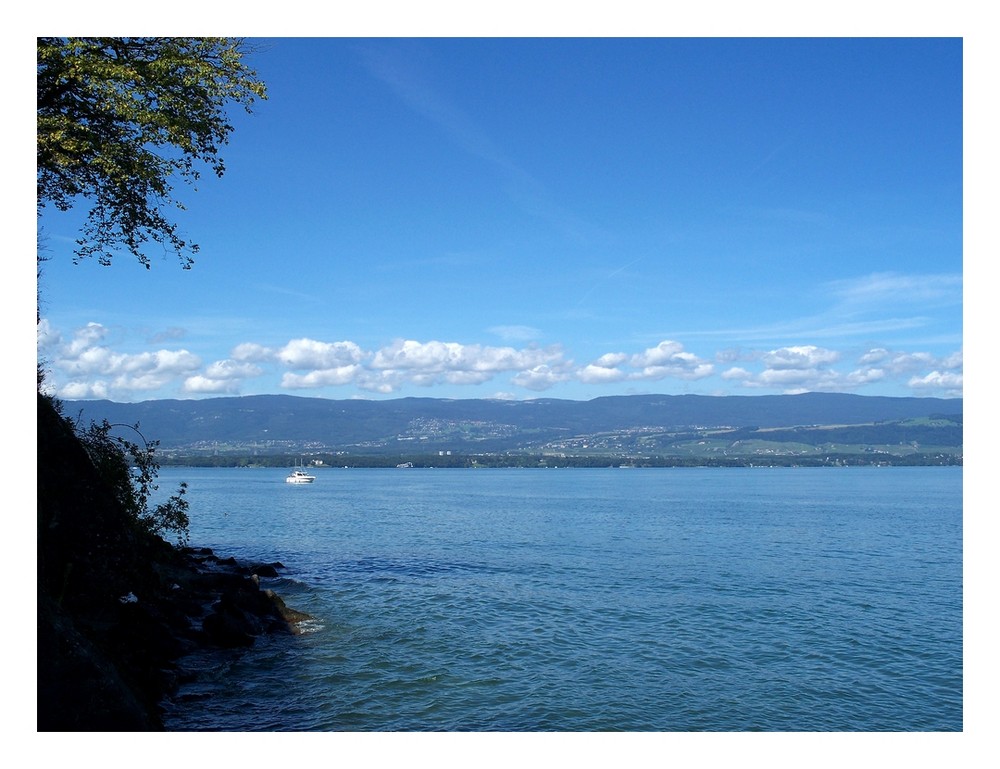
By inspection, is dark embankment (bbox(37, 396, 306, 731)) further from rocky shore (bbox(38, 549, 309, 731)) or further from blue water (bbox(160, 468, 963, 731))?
blue water (bbox(160, 468, 963, 731))

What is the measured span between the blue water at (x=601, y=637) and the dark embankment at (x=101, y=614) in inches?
56.2

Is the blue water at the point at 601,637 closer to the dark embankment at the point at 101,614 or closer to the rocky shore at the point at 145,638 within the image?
the rocky shore at the point at 145,638

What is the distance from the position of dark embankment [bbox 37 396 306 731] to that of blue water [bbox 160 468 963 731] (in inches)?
56.2

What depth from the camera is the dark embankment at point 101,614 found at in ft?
35.4

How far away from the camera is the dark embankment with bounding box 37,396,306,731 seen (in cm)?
1079

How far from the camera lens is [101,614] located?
1680 centimetres

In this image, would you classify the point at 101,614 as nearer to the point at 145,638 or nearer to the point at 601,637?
the point at 145,638

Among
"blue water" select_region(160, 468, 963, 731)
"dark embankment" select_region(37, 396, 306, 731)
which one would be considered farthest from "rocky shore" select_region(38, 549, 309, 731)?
"blue water" select_region(160, 468, 963, 731)

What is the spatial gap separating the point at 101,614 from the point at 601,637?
47.2 ft

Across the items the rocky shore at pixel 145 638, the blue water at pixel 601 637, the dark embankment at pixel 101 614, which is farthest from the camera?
the blue water at pixel 601 637

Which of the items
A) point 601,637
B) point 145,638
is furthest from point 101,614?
point 601,637

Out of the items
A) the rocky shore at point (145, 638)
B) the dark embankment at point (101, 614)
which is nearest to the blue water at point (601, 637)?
the rocky shore at point (145, 638)
